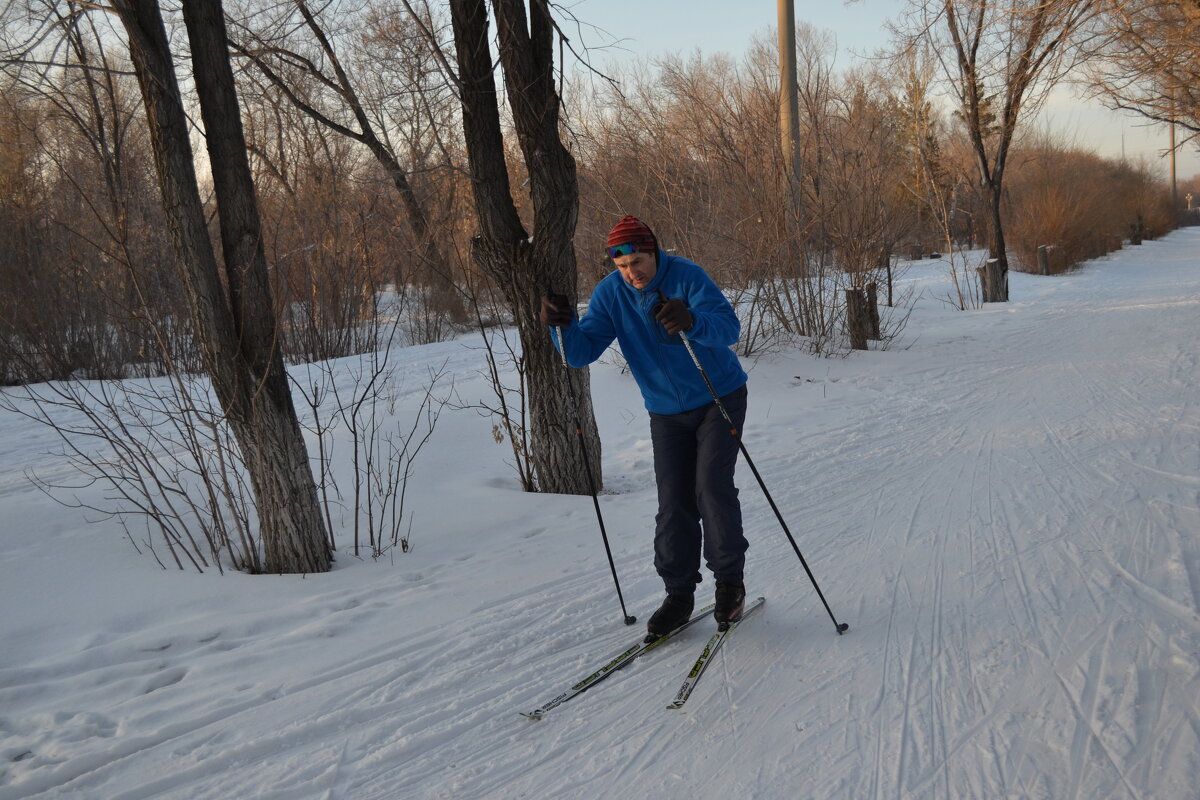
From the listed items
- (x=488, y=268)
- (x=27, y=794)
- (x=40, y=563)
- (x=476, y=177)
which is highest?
(x=476, y=177)

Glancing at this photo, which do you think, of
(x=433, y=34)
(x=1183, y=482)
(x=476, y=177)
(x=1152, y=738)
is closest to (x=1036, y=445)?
(x=1183, y=482)

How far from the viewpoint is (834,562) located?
189 inches

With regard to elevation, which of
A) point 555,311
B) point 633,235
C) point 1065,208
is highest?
point 1065,208

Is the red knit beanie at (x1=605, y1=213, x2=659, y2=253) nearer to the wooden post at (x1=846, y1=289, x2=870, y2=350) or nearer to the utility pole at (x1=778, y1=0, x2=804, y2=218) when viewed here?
the utility pole at (x1=778, y1=0, x2=804, y2=218)

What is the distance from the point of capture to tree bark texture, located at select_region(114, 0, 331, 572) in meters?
4.48

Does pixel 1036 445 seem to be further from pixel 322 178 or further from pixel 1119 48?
pixel 322 178

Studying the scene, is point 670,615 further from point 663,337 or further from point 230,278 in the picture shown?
point 230,278

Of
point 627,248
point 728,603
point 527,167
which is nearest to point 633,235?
point 627,248

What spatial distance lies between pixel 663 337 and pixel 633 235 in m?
0.50

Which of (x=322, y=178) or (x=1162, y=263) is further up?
(x=322, y=178)

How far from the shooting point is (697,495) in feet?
13.2

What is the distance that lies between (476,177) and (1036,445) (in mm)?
4917

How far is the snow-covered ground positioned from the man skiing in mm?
314

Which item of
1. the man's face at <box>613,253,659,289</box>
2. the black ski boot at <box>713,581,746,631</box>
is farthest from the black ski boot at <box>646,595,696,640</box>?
the man's face at <box>613,253,659,289</box>
